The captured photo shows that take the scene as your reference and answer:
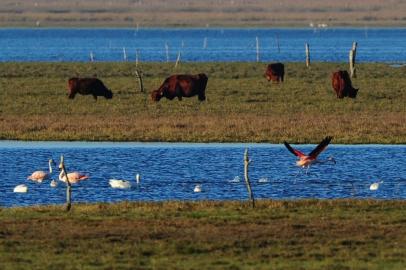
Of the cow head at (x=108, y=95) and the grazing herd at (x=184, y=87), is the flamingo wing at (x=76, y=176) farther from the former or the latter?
the cow head at (x=108, y=95)

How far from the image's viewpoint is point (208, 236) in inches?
747

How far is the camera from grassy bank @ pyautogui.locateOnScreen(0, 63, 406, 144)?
119 feet

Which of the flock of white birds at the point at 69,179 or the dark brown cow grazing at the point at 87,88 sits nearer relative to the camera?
the flock of white birds at the point at 69,179

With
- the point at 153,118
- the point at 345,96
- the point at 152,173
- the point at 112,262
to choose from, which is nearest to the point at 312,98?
the point at 345,96

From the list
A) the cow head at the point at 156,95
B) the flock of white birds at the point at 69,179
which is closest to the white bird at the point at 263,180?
the flock of white birds at the point at 69,179

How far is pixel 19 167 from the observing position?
30250 mm

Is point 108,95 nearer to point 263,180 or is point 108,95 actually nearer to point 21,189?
point 263,180

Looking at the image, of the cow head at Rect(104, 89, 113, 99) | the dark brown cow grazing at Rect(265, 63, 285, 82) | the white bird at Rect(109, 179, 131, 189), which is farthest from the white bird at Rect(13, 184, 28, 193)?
the dark brown cow grazing at Rect(265, 63, 285, 82)

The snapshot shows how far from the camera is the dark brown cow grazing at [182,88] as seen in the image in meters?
47.3

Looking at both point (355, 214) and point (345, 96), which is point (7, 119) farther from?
point (355, 214)

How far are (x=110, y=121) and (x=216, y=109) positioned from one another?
506 centimetres

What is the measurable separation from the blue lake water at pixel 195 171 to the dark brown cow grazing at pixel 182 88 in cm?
1211

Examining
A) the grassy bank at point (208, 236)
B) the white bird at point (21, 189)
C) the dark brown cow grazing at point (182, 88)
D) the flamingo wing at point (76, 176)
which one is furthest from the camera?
the dark brown cow grazing at point (182, 88)

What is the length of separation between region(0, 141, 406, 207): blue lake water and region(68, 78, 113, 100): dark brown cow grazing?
43.4 feet
